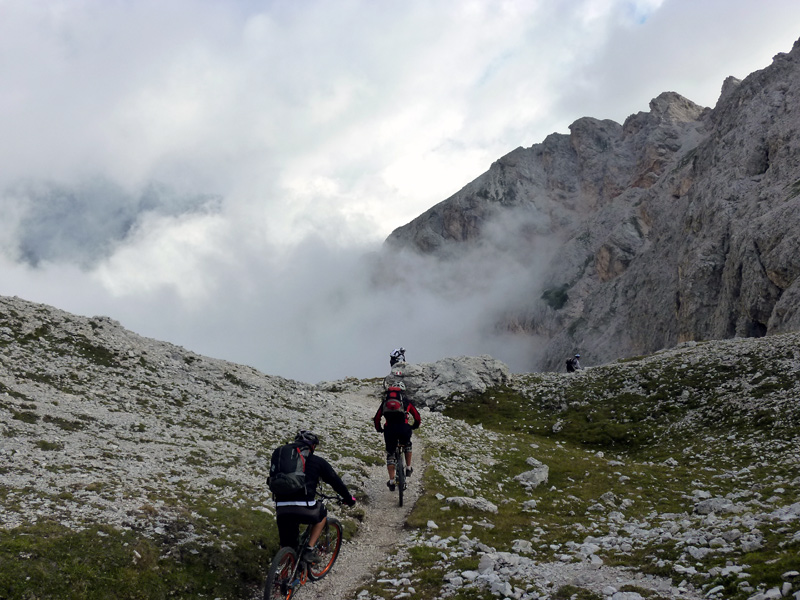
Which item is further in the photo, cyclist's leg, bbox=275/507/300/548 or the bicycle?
cyclist's leg, bbox=275/507/300/548

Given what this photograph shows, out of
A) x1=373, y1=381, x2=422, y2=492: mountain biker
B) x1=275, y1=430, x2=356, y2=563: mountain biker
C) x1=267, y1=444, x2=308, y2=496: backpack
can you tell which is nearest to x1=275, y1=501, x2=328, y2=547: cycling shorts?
x1=275, y1=430, x2=356, y2=563: mountain biker

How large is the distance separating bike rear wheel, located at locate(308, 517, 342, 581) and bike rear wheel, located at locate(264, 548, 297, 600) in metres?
0.94

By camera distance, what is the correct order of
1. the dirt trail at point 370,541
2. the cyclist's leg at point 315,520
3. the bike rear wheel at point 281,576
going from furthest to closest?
1. the dirt trail at point 370,541
2. the cyclist's leg at point 315,520
3. the bike rear wheel at point 281,576

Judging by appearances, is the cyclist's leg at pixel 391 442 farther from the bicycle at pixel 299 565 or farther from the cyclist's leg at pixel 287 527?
Answer: the cyclist's leg at pixel 287 527

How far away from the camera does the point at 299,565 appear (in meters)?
12.5

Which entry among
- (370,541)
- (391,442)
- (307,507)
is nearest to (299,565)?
(307,507)

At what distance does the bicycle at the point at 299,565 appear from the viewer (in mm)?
11445

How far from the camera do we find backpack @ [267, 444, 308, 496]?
39.4 ft

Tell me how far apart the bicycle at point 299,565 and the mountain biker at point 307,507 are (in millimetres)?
195

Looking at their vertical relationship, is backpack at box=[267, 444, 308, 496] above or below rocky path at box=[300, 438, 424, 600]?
above

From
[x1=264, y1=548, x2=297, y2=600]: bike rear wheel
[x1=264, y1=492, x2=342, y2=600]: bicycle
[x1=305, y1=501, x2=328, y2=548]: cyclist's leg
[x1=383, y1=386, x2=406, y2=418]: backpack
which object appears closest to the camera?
[x1=264, y1=548, x2=297, y2=600]: bike rear wheel

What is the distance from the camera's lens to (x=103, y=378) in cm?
3181

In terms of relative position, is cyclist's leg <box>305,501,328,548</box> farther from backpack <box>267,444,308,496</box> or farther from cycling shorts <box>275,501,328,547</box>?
backpack <box>267,444,308,496</box>

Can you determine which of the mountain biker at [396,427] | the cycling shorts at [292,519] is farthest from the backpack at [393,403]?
the cycling shorts at [292,519]
